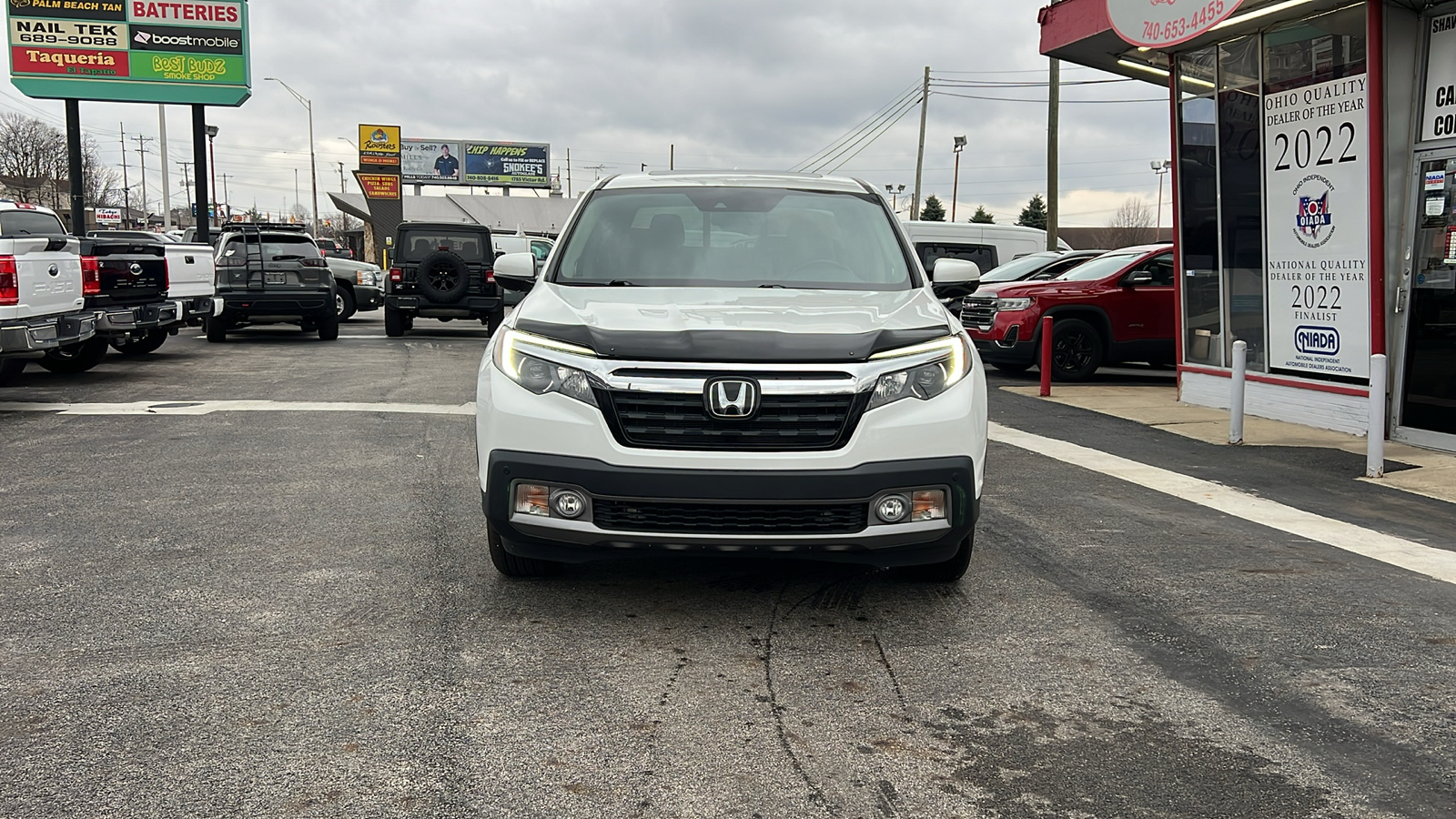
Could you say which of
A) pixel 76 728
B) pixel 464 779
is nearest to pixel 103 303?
pixel 76 728

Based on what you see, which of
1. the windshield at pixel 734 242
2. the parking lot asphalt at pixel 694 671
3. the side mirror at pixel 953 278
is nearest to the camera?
the parking lot asphalt at pixel 694 671

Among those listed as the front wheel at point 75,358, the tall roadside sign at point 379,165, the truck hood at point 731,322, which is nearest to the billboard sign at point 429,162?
the tall roadside sign at point 379,165

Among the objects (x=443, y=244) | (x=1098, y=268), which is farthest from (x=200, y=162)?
(x=1098, y=268)

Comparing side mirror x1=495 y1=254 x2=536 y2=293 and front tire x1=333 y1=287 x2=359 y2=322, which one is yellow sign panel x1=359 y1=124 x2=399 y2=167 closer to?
front tire x1=333 y1=287 x2=359 y2=322

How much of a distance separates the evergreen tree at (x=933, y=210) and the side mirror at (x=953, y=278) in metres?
82.1

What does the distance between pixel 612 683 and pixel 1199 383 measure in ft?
32.4

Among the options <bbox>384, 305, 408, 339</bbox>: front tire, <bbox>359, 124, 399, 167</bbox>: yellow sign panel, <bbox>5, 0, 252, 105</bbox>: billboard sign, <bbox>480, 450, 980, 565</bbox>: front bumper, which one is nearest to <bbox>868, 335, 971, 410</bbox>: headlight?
<bbox>480, 450, 980, 565</bbox>: front bumper

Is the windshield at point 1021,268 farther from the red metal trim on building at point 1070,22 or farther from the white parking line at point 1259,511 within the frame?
the white parking line at point 1259,511

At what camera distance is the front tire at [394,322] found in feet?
64.6

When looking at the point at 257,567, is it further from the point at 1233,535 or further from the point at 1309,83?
the point at 1309,83

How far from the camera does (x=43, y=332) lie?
1010 centimetres

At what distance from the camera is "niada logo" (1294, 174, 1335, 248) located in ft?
32.9

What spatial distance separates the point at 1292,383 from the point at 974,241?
11799 millimetres

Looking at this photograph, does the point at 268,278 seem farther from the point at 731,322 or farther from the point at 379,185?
the point at 379,185
